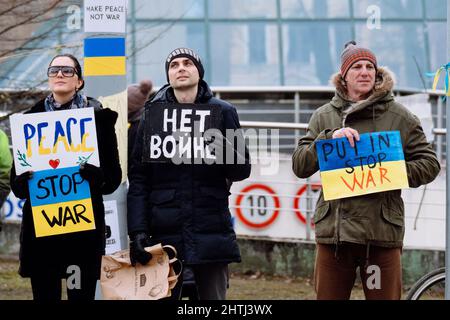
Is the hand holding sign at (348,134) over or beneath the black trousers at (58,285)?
over

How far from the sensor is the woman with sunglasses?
654cm

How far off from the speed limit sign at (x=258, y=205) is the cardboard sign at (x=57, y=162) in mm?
5116

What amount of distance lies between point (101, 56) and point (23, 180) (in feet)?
3.58

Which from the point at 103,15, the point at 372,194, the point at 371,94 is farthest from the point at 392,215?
the point at 103,15

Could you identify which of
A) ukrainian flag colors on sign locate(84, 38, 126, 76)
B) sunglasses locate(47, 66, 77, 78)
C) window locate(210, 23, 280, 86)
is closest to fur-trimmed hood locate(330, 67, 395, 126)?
ukrainian flag colors on sign locate(84, 38, 126, 76)

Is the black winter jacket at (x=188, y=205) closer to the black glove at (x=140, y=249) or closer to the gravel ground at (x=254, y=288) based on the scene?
the black glove at (x=140, y=249)

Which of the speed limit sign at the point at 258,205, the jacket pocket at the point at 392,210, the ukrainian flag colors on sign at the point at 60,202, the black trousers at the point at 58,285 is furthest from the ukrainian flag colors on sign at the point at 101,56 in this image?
the speed limit sign at the point at 258,205

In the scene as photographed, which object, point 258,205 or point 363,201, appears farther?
point 258,205

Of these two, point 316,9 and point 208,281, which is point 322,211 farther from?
point 316,9

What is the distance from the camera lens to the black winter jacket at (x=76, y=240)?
654 cm

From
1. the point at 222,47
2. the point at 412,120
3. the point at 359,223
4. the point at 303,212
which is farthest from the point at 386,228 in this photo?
the point at 222,47

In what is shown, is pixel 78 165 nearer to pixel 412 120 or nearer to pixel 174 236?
pixel 174 236

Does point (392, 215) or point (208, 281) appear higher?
point (392, 215)

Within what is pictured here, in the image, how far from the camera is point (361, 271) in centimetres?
649
